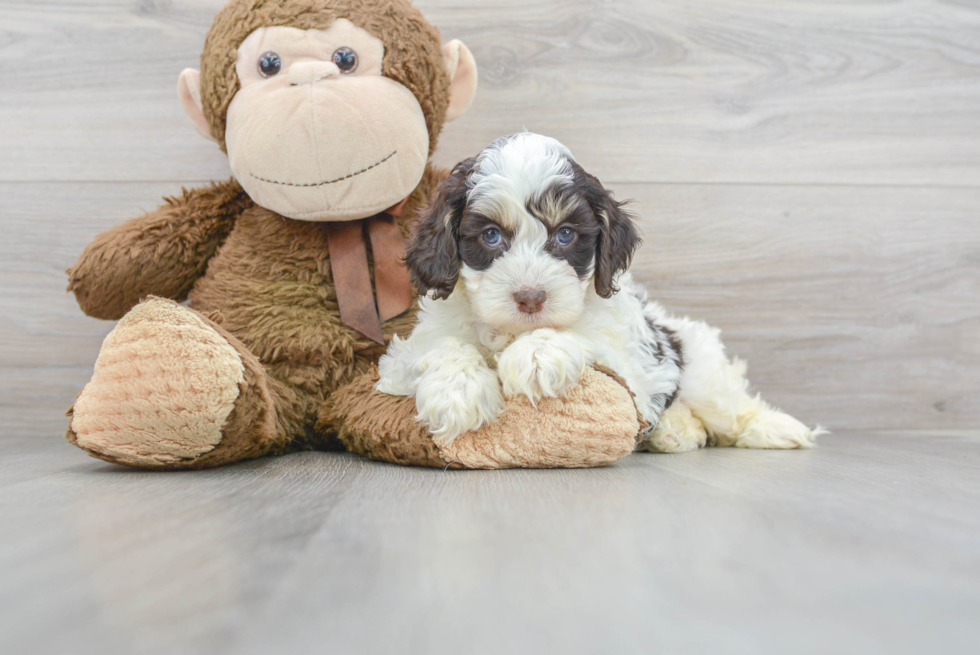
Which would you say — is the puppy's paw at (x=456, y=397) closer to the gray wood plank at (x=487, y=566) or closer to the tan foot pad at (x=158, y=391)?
the gray wood plank at (x=487, y=566)

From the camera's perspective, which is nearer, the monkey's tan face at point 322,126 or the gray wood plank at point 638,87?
the monkey's tan face at point 322,126

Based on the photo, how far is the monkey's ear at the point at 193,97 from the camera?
1.84 m

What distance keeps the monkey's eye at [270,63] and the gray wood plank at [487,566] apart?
95 cm

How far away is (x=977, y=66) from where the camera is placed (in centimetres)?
236

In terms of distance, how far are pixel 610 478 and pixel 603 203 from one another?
0.54 m

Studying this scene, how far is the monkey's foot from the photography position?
1.31 metres

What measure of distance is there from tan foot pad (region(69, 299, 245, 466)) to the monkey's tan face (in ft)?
1.40

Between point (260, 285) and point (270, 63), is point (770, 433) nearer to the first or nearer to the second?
point (260, 285)

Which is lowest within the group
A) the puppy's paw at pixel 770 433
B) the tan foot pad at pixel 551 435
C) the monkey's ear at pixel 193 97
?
the puppy's paw at pixel 770 433

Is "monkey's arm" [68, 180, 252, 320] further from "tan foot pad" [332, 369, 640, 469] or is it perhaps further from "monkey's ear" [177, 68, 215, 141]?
"tan foot pad" [332, 369, 640, 469]

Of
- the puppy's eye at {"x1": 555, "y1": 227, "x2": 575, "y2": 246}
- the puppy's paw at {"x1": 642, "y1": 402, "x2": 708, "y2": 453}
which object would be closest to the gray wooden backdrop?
the puppy's paw at {"x1": 642, "y1": 402, "x2": 708, "y2": 453}

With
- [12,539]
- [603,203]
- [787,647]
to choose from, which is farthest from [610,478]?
[12,539]

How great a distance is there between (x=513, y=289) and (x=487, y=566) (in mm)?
649

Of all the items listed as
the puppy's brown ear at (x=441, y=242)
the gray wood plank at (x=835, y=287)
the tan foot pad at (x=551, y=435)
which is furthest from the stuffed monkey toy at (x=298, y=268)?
the gray wood plank at (x=835, y=287)
